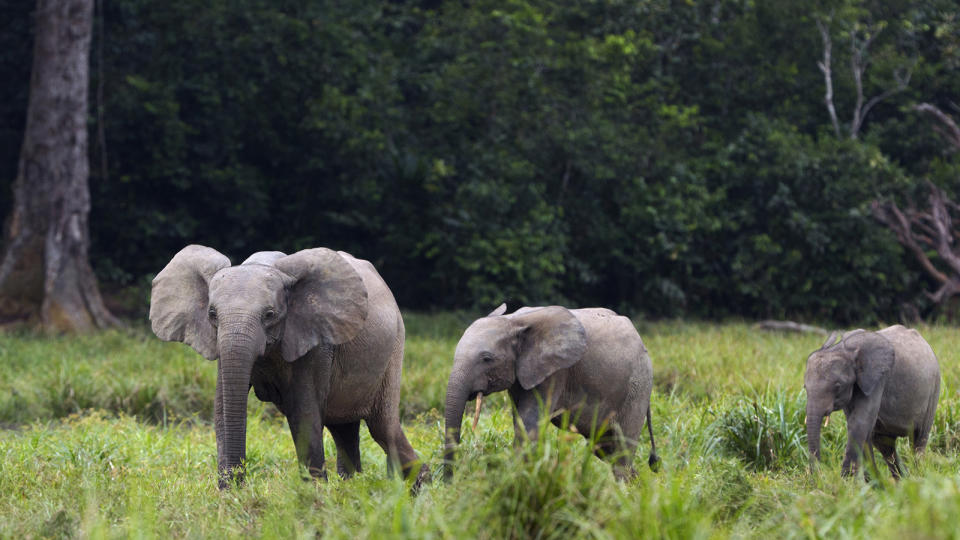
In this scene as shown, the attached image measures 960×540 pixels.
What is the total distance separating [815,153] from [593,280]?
13.0 feet

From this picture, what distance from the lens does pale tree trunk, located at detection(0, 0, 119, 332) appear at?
1394 cm

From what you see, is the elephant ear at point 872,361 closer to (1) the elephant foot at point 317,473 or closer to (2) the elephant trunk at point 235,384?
(1) the elephant foot at point 317,473

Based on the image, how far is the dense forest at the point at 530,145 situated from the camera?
16.5 meters

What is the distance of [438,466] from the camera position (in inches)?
219

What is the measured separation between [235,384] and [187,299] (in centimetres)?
74

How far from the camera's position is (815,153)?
681 inches

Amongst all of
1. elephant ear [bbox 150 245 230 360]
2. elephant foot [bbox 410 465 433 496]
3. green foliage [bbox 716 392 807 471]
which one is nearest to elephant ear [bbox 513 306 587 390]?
elephant foot [bbox 410 465 433 496]

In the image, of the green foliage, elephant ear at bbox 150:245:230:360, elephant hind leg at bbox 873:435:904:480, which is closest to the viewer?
elephant ear at bbox 150:245:230:360

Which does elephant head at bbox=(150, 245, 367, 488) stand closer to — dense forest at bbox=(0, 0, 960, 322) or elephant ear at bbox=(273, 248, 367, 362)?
elephant ear at bbox=(273, 248, 367, 362)

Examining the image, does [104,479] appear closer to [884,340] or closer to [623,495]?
[623,495]

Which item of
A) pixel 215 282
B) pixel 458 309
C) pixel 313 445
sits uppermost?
pixel 215 282

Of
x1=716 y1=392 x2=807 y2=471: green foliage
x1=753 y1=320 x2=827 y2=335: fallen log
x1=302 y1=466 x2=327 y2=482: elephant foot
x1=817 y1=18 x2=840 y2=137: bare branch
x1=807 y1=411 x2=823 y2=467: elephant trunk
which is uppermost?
x1=817 y1=18 x2=840 y2=137: bare branch

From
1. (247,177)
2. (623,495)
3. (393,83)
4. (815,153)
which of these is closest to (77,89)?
(247,177)

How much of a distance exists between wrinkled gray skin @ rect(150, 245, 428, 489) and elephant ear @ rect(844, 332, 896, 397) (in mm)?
2340
